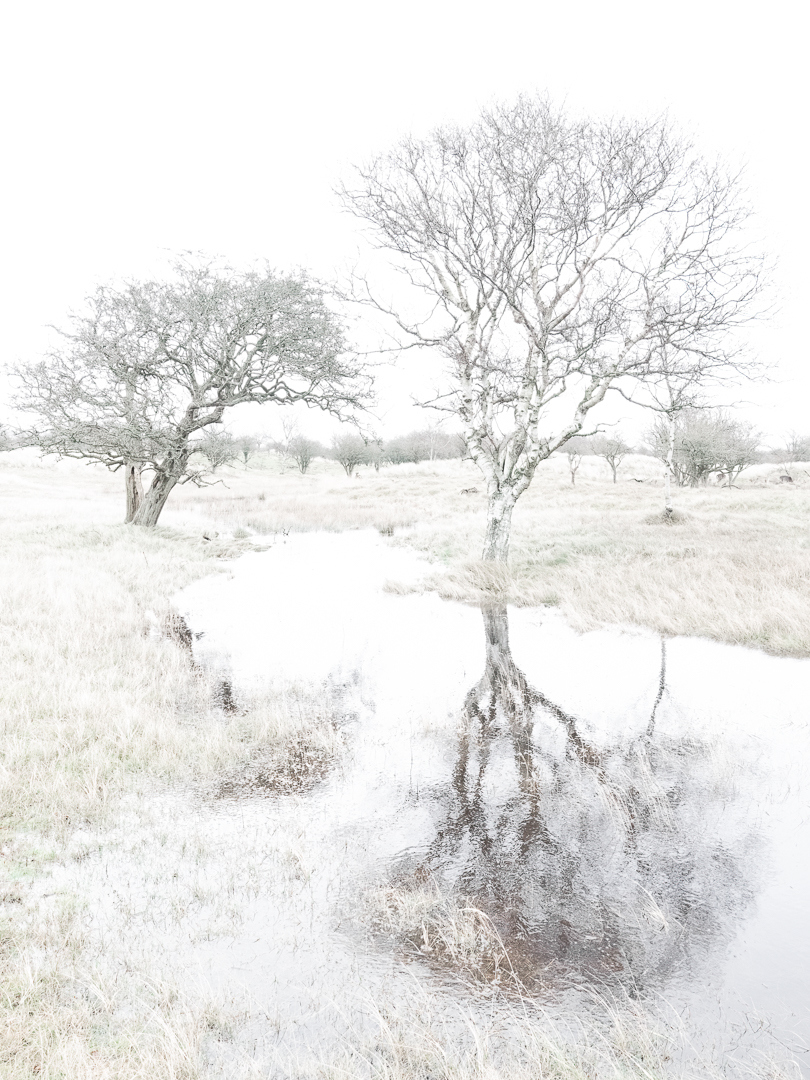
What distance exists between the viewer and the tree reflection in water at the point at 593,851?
341cm

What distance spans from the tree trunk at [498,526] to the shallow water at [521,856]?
22.2ft

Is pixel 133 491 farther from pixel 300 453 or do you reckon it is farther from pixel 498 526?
pixel 300 453

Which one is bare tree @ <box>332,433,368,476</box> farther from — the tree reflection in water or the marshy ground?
the tree reflection in water

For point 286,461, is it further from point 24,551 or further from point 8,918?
point 8,918

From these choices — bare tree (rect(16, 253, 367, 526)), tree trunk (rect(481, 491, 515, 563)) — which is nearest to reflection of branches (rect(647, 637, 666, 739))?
tree trunk (rect(481, 491, 515, 563))

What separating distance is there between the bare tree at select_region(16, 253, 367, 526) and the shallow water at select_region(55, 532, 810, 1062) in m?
12.5

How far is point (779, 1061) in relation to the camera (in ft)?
9.02

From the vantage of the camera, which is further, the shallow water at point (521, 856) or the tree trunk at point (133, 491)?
the tree trunk at point (133, 491)

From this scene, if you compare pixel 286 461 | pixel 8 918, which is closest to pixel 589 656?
pixel 8 918

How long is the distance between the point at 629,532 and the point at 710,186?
10.9m

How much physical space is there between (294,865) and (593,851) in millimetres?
2119

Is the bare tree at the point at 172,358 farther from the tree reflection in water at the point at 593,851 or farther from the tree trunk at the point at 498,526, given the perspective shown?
the tree reflection in water at the point at 593,851

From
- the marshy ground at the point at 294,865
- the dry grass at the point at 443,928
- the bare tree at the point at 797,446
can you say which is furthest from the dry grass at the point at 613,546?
the bare tree at the point at 797,446

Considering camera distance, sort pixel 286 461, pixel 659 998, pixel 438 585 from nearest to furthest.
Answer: pixel 659 998
pixel 438 585
pixel 286 461
